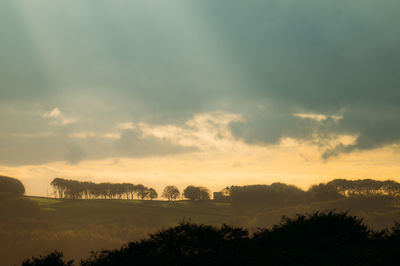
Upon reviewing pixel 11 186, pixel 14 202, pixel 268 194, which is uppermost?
pixel 11 186

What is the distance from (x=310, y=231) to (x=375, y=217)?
146 m

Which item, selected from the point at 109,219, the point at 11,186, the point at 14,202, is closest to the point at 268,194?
the point at 109,219

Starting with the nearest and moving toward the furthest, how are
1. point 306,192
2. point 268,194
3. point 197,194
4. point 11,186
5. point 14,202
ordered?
1. point 14,202
2. point 11,186
3. point 197,194
4. point 268,194
5. point 306,192

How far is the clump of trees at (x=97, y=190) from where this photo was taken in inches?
6599

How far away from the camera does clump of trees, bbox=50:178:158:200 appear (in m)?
168

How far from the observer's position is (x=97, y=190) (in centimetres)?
17838

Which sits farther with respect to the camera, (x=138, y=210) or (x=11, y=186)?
(x=138, y=210)

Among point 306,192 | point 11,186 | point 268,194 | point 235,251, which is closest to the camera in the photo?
point 235,251

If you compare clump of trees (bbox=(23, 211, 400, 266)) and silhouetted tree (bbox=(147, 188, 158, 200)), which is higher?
clump of trees (bbox=(23, 211, 400, 266))

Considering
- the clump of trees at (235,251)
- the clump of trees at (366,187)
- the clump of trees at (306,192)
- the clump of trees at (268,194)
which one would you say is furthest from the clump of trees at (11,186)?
the clump of trees at (235,251)

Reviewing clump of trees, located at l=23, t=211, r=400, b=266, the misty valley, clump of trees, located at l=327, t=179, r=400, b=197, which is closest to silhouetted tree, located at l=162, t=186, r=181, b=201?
the misty valley

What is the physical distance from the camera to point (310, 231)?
70.6 ft

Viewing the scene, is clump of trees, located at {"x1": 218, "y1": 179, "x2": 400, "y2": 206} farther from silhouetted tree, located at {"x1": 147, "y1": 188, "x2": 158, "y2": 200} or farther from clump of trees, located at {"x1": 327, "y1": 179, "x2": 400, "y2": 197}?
silhouetted tree, located at {"x1": 147, "y1": 188, "x2": 158, "y2": 200}

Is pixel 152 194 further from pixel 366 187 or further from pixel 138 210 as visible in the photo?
pixel 366 187
